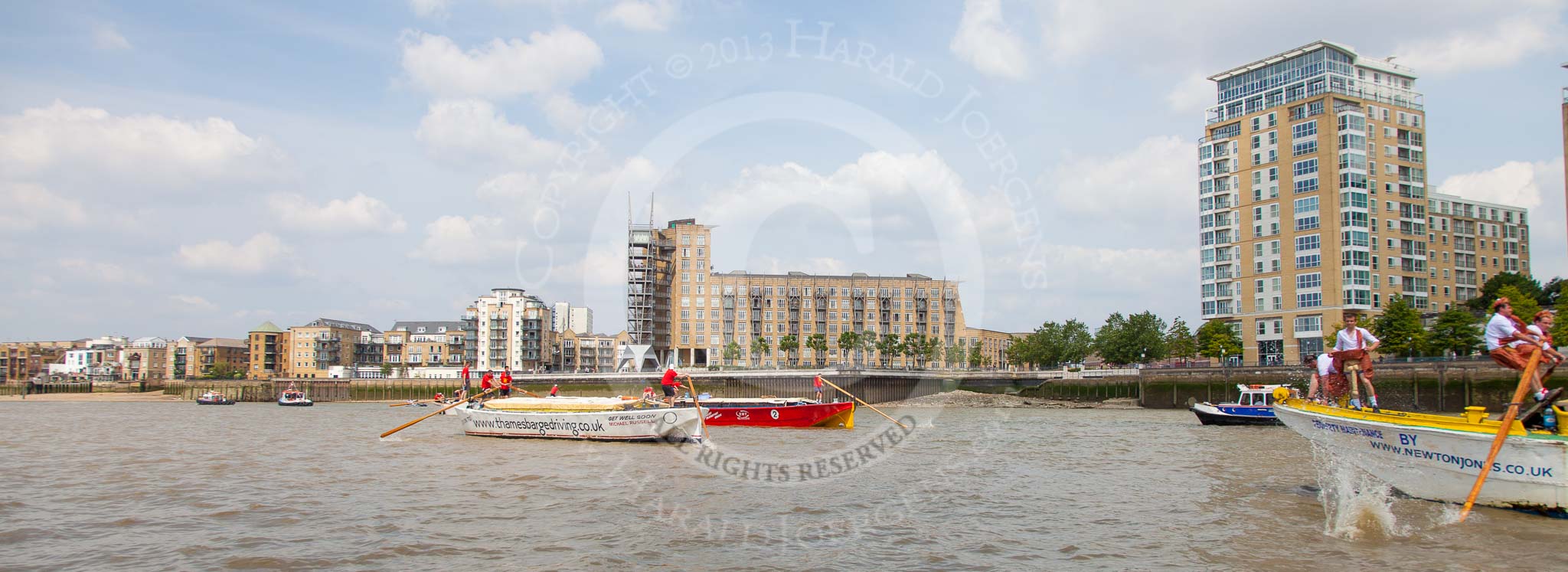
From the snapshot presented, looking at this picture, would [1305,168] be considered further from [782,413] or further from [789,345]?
[789,345]

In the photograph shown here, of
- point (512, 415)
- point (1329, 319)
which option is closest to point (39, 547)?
point (512, 415)

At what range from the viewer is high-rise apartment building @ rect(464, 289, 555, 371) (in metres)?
149

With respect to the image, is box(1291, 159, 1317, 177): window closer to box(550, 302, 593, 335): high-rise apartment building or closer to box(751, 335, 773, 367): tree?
box(751, 335, 773, 367): tree

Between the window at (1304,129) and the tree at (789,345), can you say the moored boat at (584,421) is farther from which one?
the tree at (789,345)

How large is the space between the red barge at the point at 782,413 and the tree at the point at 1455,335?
55.0 metres

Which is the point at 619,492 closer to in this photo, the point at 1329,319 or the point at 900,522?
the point at 900,522

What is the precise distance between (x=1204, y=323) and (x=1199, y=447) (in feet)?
218

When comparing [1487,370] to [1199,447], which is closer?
[1199,447]

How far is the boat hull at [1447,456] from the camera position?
14.9 metres

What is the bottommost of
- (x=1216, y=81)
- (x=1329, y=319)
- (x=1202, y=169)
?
(x=1329, y=319)

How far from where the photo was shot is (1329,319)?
7931cm

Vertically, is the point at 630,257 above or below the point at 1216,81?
below

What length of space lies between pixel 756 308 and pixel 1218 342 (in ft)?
203

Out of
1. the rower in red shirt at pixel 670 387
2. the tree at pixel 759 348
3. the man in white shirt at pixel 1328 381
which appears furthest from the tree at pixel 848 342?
the man in white shirt at pixel 1328 381
